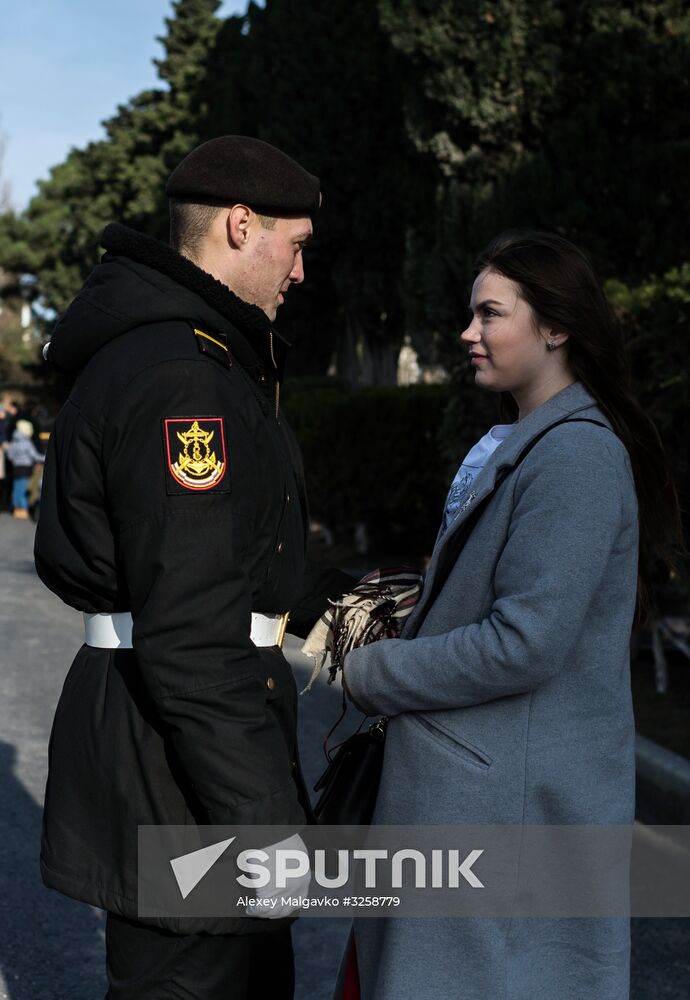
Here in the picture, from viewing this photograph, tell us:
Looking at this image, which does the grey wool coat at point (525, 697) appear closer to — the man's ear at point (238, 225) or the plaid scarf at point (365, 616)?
the plaid scarf at point (365, 616)

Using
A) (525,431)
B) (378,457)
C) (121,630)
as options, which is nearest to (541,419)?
(525,431)

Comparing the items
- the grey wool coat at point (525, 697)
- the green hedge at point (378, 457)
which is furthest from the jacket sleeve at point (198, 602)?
the green hedge at point (378, 457)

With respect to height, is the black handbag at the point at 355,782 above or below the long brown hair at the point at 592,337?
below

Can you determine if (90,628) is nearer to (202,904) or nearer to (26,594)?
(202,904)

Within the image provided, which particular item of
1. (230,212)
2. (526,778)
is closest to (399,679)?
(526,778)

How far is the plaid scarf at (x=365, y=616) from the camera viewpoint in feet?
8.29

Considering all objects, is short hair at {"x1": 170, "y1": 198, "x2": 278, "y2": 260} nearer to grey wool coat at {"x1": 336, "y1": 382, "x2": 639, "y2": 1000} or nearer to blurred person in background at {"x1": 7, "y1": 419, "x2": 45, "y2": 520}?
grey wool coat at {"x1": 336, "y1": 382, "x2": 639, "y2": 1000}

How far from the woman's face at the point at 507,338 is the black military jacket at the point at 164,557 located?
15.6 inches

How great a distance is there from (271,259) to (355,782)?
3.33 ft

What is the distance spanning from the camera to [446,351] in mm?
10391

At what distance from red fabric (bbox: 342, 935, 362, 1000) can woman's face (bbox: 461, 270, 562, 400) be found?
1116 millimetres

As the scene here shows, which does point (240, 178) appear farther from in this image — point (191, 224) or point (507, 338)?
point (507, 338)

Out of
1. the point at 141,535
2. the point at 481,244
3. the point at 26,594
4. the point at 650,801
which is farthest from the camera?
the point at 26,594

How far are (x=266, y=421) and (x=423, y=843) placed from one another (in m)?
0.80
